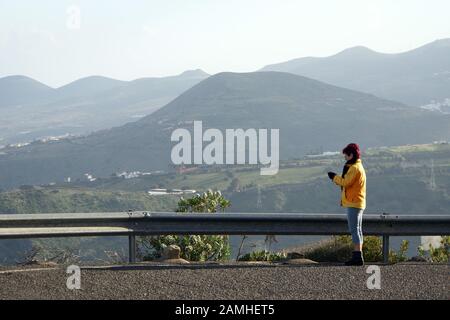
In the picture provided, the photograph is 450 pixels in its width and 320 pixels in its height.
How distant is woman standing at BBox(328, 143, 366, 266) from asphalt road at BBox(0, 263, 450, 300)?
403 mm

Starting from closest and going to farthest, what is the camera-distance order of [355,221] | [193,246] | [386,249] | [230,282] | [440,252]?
Answer: [230,282] < [355,221] < [386,249] < [193,246] < [440,252]

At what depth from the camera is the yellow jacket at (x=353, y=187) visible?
9641mm

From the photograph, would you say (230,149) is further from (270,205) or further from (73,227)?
(73,227)

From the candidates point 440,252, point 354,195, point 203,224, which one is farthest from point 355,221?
point 440,252

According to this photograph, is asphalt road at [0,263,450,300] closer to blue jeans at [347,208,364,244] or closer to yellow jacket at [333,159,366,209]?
blue jeans at [347,208,364,244]

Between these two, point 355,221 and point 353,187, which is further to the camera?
point 353,187

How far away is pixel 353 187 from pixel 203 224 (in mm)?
1923

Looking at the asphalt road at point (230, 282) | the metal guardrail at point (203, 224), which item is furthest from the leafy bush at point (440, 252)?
the asphalt road at point (230, 282)

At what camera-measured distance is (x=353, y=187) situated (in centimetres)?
974

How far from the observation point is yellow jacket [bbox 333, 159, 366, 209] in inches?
380

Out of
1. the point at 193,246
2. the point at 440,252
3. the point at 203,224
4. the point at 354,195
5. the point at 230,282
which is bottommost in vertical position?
the point at 440,252

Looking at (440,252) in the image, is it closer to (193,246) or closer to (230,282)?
(193,246)

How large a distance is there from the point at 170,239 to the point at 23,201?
99.1m

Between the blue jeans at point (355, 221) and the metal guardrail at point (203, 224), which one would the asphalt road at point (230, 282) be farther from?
the metal guardrail at point (203, 224)
